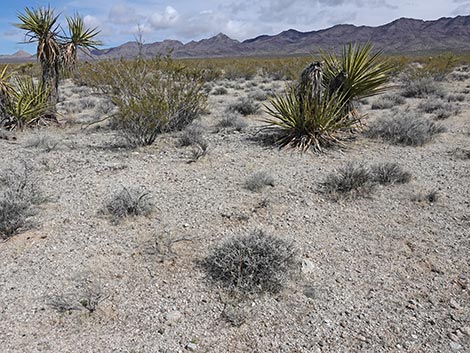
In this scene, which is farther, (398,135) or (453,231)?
(398,135)

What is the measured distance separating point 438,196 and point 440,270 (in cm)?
177

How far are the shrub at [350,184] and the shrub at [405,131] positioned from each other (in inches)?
108

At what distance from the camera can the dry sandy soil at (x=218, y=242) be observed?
2834 mm

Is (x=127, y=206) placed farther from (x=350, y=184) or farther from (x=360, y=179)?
(x=360, y=179)

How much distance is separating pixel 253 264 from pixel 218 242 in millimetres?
743

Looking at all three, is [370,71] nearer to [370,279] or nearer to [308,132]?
[308,132]

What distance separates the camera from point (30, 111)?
928 centimetres

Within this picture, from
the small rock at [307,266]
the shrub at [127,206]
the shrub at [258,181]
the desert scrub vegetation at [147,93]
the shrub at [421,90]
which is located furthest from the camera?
the shrub at [421,90]

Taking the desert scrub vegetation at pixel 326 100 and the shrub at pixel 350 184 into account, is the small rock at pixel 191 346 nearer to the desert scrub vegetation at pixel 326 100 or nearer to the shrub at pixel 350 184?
the shrub at pixel 350 184

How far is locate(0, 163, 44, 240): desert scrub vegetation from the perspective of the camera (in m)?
4.10

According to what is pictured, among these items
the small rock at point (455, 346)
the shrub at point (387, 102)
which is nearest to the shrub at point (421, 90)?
the shrub at point (387, 102)

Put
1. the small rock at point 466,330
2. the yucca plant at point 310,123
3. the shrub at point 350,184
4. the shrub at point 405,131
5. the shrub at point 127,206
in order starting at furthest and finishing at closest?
the shrub at point 405,131 < the yucca plant at point 310,123 < the shrub at point 350,184 < the shrub at point 127,206 < the small rock at point 466,330

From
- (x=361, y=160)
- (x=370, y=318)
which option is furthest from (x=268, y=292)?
(x=361, y=160)

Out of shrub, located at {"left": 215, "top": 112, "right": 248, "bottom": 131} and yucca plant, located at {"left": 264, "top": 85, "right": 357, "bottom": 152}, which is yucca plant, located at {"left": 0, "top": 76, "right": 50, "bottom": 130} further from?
yucca plant, located at {"left": 264, "top": 85, "right": 357, "bottom": 152}
